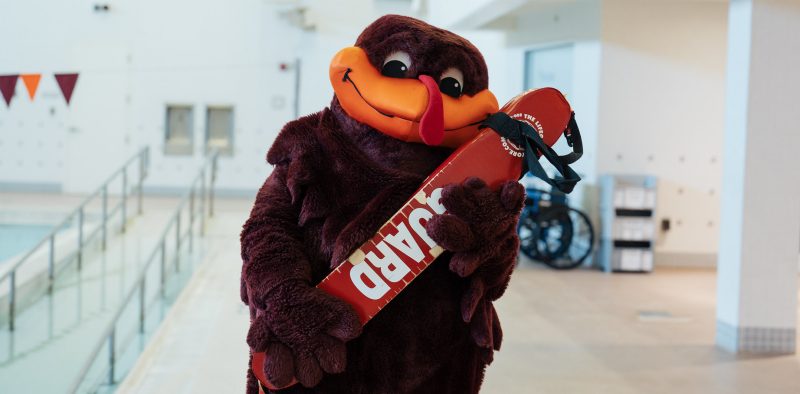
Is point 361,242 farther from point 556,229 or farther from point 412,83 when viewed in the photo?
point 556,229

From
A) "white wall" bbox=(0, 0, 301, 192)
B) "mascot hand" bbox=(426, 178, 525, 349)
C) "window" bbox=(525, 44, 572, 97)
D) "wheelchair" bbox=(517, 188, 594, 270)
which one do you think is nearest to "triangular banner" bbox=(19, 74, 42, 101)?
"mascot hand" bbox=(426, 178, 525, 349)

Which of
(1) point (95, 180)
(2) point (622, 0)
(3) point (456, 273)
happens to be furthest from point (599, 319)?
(1) point (95, 180)

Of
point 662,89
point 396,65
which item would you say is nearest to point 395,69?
point 396,65

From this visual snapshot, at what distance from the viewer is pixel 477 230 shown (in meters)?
1.63

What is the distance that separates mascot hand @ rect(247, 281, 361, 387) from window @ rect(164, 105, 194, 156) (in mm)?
10055

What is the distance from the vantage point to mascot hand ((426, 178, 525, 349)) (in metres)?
1.61

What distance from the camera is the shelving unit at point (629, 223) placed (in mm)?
7328

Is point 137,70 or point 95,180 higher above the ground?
point 137,70

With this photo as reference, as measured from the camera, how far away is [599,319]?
5391 mm

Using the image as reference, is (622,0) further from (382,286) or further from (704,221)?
(382,286)

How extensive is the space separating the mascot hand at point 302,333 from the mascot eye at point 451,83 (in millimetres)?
499

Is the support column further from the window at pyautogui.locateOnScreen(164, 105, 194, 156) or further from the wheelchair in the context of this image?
the window at pyautogui.locateOnScreen(164, 105, 194, 156)

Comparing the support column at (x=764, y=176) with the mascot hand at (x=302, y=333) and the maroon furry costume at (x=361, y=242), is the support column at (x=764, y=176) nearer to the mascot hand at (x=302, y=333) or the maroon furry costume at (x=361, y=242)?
the maroon furry costume at (x=361, y=242)

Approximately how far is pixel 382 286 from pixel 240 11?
33.1ft
